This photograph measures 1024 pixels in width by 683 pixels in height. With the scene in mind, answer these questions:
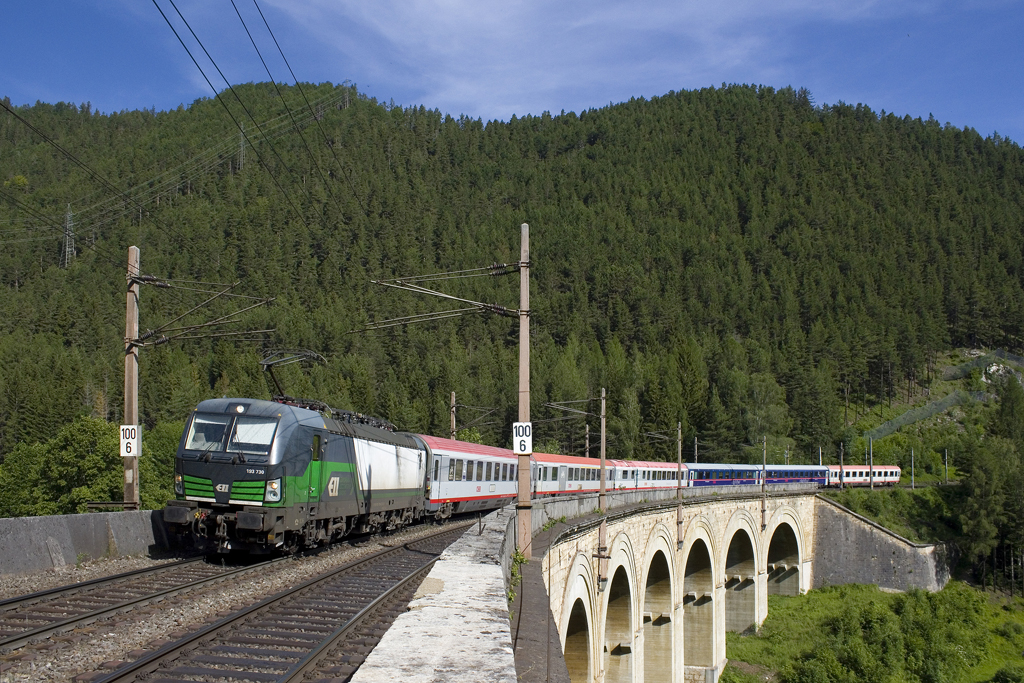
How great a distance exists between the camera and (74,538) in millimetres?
12430

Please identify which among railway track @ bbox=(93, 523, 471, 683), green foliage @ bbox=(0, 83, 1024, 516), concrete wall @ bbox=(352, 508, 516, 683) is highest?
green foliage @ bbox=(0, 83, 1024, 516)

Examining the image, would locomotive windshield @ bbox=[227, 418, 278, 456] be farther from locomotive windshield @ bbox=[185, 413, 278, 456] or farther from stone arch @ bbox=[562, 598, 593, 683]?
stone arch @ bbox=[562, 598, 593, 683]

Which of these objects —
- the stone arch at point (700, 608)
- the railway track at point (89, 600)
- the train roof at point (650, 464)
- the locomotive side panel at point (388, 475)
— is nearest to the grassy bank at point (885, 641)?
the stone arch at point (700, 608)

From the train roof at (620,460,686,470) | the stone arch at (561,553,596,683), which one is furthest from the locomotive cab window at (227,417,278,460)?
the train roof at (620,460,686,470)

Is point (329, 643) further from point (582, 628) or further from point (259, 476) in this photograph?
point (582, 628)

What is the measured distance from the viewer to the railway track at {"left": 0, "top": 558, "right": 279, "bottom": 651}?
788 centimetres

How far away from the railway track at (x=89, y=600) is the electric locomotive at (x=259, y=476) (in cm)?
130

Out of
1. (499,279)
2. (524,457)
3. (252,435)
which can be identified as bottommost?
(524,457)

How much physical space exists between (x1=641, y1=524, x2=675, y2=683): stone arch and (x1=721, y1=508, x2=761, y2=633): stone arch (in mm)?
13180

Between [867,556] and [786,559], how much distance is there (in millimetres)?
5906

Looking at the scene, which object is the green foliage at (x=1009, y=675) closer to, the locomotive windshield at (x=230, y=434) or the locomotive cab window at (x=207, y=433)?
the locomotive windshield at (x=230, y=434)

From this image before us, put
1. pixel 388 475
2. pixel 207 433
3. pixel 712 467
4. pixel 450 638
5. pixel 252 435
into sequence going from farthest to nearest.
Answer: pixel 712 467
pixel 388 475
pixel 207 433
pixel 252 435
pixel 450 638

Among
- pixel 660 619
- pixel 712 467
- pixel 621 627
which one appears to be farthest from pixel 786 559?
pixel 621 627

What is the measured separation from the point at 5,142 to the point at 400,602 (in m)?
177
